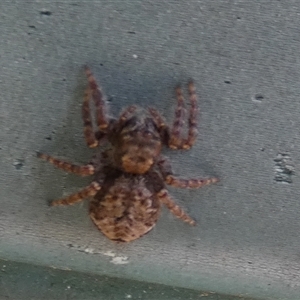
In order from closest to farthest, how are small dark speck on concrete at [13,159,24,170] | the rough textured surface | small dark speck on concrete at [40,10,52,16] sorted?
small dark speck on concrete at [40,10,52,16], small dark speck on concrete at [13,159,24,170], the rough textured surface

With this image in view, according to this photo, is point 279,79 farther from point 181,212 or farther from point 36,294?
point 36,294

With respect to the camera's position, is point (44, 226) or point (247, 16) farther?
point (44, 226)

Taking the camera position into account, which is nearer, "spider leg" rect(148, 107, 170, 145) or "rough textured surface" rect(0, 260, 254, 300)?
"spider leg" rect(148, 107, 170, 145)

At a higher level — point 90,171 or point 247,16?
point 247,16

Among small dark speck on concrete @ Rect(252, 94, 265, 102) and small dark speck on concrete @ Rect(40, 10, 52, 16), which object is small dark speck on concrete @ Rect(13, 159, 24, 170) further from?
small dark speck on concrete @ Rect(252, 94, 265, 102)

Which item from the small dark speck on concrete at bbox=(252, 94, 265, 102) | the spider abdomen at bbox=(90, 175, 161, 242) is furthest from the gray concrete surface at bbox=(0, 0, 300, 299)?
the spider abdomen at bbox=(90, 175, 161, 242)

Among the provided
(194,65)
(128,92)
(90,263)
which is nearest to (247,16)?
(194,65)

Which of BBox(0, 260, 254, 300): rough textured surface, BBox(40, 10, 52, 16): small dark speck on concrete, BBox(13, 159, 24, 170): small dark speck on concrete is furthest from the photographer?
BBox(0, 260, 254, 300): rough textured surface

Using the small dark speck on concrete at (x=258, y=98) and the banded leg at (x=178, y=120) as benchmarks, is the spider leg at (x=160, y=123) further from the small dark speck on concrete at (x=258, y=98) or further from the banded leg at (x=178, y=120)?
the small dark speck on concrete at (x=258, y=98)
